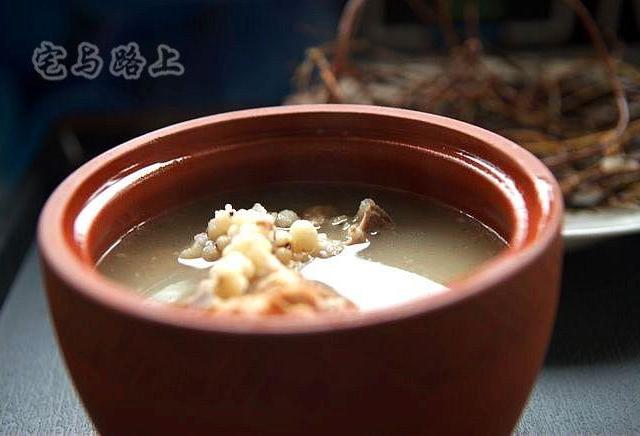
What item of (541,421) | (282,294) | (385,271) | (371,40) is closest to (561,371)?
(541,421)

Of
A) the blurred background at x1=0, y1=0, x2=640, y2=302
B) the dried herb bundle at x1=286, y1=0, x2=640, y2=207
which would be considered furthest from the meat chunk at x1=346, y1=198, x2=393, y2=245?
the blurred background at x1=0, y1=0, x2=640, y2=302

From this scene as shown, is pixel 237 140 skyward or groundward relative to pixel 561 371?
skyward

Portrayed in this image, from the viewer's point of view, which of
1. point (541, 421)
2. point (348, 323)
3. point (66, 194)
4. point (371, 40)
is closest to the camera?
point (348, 323)

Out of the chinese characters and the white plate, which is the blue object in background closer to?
the chinese characters

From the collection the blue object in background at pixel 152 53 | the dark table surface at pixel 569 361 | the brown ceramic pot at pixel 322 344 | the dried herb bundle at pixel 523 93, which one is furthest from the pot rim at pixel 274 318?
the blue object in background at pixel 152 53

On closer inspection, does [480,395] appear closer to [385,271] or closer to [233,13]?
[385,271]

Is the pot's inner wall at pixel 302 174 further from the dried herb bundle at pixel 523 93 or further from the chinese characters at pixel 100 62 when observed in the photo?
the chinese characters at pixel 100 62

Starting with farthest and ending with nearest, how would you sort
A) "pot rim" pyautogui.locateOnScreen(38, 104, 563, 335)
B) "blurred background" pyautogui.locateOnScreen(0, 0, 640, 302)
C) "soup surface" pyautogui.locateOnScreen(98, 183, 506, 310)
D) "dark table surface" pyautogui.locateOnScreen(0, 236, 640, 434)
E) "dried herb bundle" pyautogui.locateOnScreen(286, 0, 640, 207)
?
"blurred background" pyautogui.locateOnScreen(0, 0, 640, 302)
"dried herb bundle" pyautogui.locateOnScreen(286, 0, 640, 207)
"dark table surface" pyautogui.locateOnScreen(0, 236, 640, 434)
"soup surface" pyautogui.locateOnScreen(98, 183, 506, 310)
"pot rim" pyautogui.locateOnScreen(38, 104, 563, 335)

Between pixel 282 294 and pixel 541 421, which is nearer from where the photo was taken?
pixel 282 294
